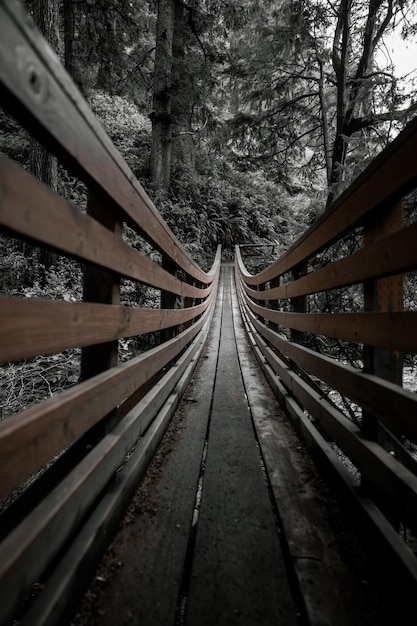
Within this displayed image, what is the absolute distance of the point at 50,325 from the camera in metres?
0.78

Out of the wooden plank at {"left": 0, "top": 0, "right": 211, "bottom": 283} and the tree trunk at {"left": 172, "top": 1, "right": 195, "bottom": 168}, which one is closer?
the wooden plank at {"left": 0, "top": 0, "right": 211, "bottom": 283}

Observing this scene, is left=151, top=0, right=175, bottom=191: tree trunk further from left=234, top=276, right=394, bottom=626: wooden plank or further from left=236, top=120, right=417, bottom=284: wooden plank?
left=234, top=276, right=394, bottom=626: wooden plank

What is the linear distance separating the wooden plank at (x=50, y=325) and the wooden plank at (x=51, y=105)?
37cm

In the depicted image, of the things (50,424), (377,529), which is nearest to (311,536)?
(377,529)

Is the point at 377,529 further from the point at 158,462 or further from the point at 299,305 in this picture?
the point at 299,305

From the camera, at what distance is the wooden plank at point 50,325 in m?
0.65

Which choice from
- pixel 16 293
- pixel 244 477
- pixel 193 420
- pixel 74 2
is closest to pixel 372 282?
pixel 244 477

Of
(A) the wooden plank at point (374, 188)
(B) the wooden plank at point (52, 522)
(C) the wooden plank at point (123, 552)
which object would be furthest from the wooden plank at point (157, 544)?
(A) the wooden plank at point (374, 188)

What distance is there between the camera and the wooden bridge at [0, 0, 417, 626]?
717mm

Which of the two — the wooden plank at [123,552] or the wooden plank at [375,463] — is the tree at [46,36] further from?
the wooden plank at [375,463]

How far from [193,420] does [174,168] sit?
519 inches

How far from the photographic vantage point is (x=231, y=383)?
3.27 metres

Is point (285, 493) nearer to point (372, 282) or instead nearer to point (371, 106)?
point (372, 282)

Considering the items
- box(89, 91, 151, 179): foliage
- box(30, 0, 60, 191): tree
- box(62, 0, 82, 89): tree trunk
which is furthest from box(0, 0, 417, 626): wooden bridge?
box(89, 91, 151, 179): foliage
